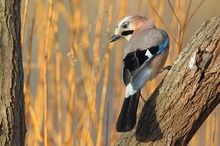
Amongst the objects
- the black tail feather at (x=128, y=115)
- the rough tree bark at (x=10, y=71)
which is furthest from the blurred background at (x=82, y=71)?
the rough tree bark at (x=10, y=71)

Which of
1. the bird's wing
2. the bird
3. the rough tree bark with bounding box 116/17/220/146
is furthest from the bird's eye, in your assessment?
the rough tree bark with bounding box 116/17/220/146

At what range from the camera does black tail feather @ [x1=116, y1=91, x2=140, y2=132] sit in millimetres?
1635

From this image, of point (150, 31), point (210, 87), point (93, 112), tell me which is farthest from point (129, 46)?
point (210, 87)

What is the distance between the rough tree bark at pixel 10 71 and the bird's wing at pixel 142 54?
0.36 m

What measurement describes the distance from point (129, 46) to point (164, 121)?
1.55 ft

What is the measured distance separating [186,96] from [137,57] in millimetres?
377

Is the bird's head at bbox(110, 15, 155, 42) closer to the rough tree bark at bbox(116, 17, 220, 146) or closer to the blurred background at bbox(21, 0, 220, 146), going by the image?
the blurred background at bbox(21, 0, 220, 146)

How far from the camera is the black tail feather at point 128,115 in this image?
1635mm

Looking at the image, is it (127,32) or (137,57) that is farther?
(127,32)

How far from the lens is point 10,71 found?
1.62 meters

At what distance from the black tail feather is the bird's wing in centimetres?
4

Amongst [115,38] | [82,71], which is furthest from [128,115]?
[82,71]

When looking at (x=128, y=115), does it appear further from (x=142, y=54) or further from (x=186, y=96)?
(x=142, y=54)

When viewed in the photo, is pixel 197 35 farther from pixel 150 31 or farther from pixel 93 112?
pixel 93 112
